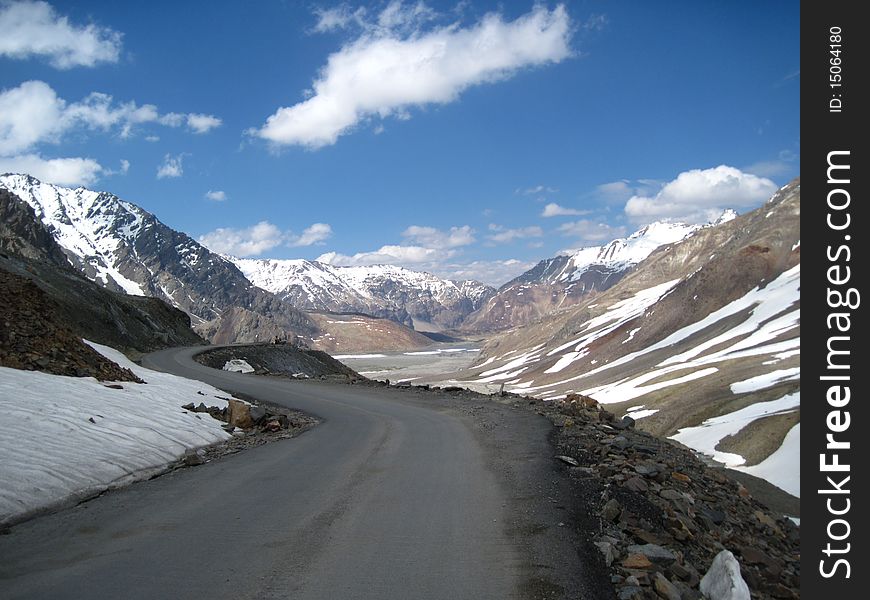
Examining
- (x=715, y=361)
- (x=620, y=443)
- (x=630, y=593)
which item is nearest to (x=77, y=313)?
(x=620, y=443)

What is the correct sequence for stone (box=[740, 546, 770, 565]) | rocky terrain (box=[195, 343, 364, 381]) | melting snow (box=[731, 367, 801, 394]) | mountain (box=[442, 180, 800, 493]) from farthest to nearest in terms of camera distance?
melting snow (box=[731, 367, 801, 394]) < rocky terrain (box=[195, 343, 364, 381]) < mountain (box=[442, 180, 800, 493]) < stone (box=[740, 546, 770, 565])

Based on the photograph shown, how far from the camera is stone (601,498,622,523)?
8.42m

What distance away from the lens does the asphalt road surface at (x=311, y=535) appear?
20.1 ft

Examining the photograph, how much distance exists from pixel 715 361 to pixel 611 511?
308 feet

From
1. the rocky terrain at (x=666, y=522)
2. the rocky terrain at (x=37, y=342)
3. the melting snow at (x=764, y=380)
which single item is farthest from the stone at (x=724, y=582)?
the melting snow at (x=764, y=380)

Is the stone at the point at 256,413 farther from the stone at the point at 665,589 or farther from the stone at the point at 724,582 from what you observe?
the stone at the point at 724,582

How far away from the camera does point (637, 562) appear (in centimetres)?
691

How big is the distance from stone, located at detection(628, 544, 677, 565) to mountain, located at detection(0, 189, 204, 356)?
17675 mm

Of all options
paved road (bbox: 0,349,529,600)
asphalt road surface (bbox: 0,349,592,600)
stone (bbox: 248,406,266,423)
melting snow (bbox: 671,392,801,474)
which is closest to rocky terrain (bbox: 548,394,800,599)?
asphalt road surface (bbox: 0,349,592,600)

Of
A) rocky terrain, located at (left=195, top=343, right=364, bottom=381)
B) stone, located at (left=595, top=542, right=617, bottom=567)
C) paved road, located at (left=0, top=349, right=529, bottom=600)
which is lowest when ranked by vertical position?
paved road, located at (left=0, top=349, right=529, bottom=600)
